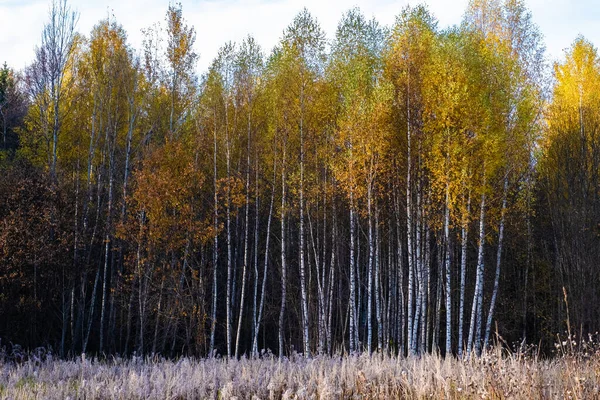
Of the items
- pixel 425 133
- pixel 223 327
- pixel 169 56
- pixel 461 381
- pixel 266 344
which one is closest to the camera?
pixel 461 381

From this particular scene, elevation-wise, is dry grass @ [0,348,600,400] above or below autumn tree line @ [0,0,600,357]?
below

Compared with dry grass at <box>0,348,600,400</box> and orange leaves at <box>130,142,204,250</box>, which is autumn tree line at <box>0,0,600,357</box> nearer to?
orange leaves at <box>130,142,204,250</box>

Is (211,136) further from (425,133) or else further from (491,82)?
(491,82)

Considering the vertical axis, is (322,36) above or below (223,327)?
above

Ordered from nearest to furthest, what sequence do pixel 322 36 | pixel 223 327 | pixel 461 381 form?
1. pixel 461 381
2. pixel 322 36
3. pixel 223 327

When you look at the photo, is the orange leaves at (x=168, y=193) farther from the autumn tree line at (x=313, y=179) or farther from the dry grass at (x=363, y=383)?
the dry grass at (x=363, y=383)

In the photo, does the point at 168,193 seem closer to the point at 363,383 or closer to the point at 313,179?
the point at 313,179

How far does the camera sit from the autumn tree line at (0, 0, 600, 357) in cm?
1593

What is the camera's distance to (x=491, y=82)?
17.2 metres

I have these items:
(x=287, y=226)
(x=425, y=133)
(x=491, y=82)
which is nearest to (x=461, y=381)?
(x=425, y=133)

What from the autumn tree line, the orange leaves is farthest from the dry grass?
the orange leaves

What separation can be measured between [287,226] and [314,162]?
12.7ft

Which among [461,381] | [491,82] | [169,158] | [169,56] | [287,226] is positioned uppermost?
[169,56]

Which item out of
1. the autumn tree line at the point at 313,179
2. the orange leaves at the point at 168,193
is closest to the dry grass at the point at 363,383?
the autumn tree line at the point at 313,179
